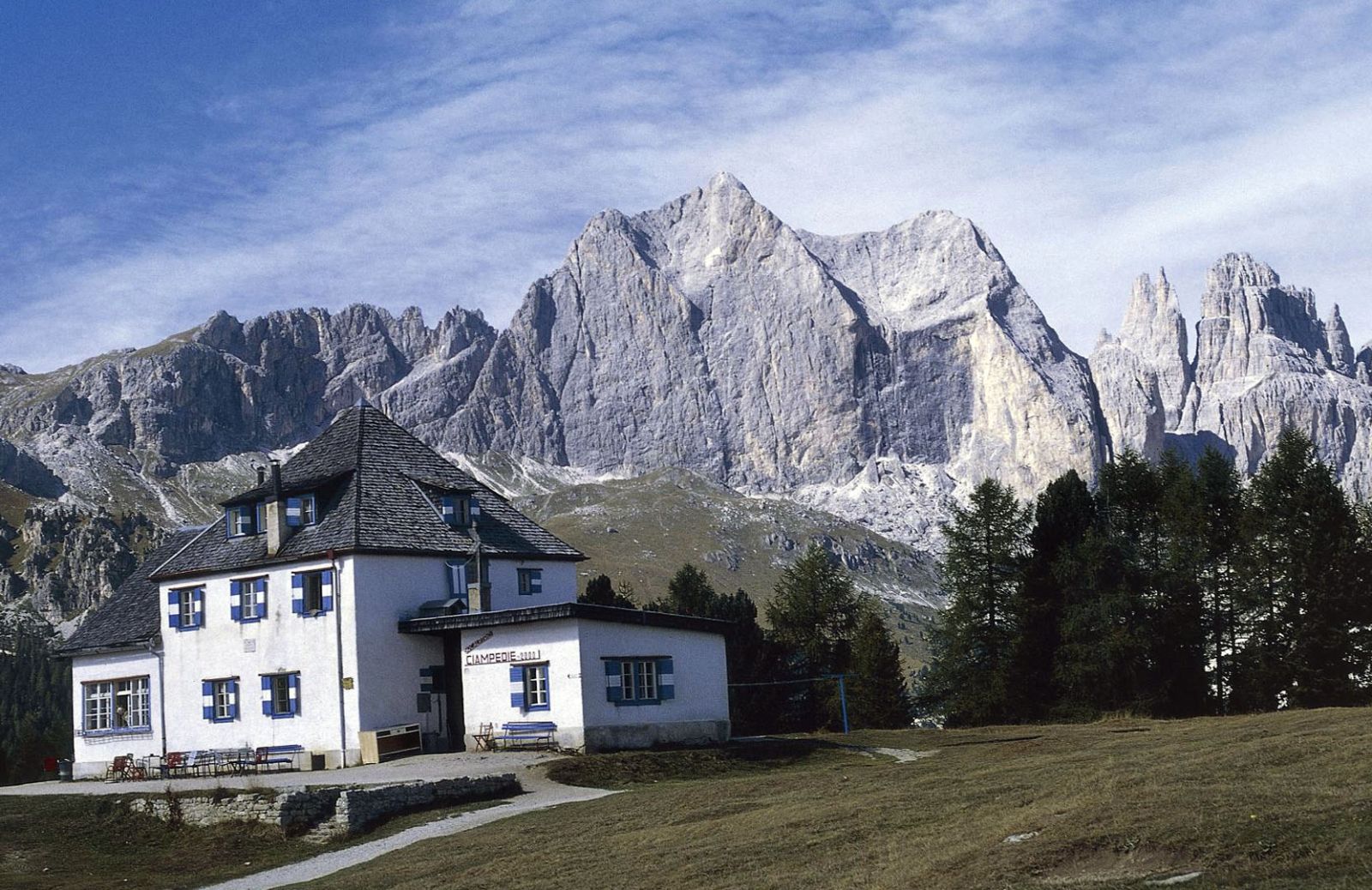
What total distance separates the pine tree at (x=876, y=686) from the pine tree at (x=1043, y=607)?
1031 centimetres

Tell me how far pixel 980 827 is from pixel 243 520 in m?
39.1

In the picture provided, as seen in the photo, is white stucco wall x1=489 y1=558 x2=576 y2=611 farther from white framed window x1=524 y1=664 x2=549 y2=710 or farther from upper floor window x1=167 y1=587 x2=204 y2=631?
upper floor window x1=167 y1=587 x2=204 y2=631

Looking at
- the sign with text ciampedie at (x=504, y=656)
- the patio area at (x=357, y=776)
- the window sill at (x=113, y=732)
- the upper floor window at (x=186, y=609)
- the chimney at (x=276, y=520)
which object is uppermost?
the chimney at (x=276, y=520)

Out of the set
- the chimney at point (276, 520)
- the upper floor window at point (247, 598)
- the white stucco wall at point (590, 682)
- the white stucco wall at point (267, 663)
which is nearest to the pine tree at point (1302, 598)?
the white stucco wall at point (590, 682)

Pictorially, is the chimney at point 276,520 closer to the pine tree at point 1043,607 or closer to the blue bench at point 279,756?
the blue bench at point 279,756

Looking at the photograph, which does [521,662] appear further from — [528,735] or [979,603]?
[979,603]

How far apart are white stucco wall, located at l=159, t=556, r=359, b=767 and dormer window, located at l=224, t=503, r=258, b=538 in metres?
2.15

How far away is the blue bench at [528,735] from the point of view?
44625 millimetres

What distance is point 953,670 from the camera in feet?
221

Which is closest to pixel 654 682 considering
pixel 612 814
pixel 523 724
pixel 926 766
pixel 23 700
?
pixel 523 724

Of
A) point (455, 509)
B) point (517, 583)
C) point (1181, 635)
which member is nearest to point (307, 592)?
point (455, 509)

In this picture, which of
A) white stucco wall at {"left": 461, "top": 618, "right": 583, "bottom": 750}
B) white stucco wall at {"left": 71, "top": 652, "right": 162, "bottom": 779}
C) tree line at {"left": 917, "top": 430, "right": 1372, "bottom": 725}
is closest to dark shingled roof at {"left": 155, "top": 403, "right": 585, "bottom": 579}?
white stucco wall at {"left": 71, "top": 652, "right": 162, "bottom": 779}

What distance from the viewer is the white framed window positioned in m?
45.4

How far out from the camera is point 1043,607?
65438mm
